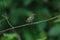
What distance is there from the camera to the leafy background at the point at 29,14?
320 centimetres

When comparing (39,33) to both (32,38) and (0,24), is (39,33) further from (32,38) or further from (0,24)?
(0,24)

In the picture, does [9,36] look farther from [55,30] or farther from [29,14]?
[55,30]

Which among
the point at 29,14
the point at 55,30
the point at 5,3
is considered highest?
the point at 5,3

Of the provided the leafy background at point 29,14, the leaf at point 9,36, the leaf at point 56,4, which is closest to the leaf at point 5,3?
the leafy background at point 29,14

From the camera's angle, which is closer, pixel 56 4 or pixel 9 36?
pixel 9 36

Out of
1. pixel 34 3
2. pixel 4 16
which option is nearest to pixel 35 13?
pixel 34 3

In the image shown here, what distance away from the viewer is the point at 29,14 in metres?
3.21

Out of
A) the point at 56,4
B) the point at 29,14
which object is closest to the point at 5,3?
the point at 29,14

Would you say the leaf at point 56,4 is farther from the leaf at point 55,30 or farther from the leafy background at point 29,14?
the leaf at point 55,30

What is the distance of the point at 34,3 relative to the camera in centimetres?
329

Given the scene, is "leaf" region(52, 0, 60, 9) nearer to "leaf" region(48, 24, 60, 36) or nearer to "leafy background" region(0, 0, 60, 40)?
"leafy background" region(0, 0, 60, 40)

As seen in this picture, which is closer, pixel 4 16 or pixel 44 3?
pixel 4 16

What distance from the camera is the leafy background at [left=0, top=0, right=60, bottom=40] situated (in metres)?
3.20

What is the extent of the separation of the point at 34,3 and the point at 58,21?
0.28 meters
